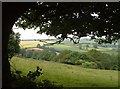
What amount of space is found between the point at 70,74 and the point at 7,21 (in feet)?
3.10

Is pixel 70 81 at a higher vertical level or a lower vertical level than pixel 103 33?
lower

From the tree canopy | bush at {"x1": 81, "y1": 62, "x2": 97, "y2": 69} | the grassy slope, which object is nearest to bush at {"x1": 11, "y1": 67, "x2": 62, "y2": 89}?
the grassy slope

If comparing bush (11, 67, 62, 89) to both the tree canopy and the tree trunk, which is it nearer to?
the tree trunk

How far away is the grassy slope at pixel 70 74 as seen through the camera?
3.63 metres

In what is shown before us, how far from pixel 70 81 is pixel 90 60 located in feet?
1.11

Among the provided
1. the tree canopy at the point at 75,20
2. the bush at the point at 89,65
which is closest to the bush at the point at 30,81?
the bush at the point at 89,65

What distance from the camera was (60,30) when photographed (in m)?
3.70

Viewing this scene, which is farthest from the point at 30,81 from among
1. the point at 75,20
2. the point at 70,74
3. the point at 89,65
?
the point at 75,20

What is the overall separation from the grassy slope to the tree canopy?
342 mm

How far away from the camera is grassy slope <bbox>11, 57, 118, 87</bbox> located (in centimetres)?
363

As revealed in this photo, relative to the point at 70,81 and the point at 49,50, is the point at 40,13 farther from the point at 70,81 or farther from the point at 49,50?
the point at 70,81

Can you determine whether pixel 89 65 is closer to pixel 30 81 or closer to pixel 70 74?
pixel 70 74

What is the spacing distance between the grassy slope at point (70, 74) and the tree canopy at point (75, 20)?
342 millimetres

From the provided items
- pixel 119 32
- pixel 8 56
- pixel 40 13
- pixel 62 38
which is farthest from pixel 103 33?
pixel 8 56
